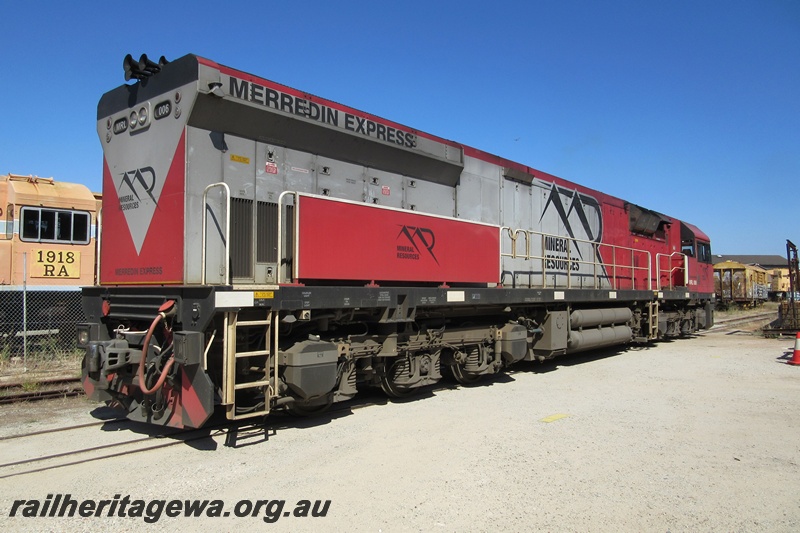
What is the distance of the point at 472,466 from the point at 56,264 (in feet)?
38.3

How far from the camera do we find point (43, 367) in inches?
429

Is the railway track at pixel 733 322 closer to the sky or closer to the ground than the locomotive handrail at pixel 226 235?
closer to the ground

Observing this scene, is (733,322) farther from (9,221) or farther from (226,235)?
(9,221)

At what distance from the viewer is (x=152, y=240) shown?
6508 mm

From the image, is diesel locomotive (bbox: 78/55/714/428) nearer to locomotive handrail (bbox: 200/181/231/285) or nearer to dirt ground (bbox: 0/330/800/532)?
locomotive handrail (bbox: 200/181/231/285)

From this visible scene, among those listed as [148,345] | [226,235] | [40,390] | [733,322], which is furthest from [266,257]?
[733,322]

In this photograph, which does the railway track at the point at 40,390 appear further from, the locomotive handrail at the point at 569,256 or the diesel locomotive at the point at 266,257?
the locomotive handrail at the point at 569,256

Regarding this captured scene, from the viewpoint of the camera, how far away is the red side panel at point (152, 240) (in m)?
6.16

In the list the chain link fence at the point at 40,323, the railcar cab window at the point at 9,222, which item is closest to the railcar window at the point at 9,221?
the railcar cab window at the point at 9,222

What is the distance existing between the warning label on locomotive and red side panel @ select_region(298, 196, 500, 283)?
9.45 m

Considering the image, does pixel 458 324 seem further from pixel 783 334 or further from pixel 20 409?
pixel 783 334

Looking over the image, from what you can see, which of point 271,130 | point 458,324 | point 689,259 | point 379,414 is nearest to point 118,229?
point 271,130

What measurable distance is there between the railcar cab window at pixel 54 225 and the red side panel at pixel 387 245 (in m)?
9.53

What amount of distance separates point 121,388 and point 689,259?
18.2 meters
